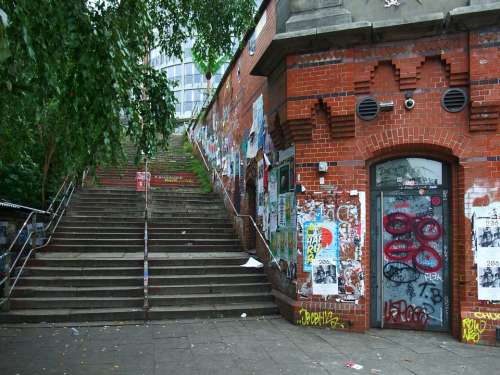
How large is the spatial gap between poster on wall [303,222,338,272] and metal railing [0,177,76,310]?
544 cm

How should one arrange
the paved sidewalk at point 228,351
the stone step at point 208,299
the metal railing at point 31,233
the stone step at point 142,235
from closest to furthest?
the paved sidewalk at point 228,351 → the metal railing at point 31,233 → the stone step at point 208,299 → the stone step at point 142,235

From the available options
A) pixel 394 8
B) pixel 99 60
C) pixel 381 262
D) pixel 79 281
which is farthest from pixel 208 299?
pixel 394 8

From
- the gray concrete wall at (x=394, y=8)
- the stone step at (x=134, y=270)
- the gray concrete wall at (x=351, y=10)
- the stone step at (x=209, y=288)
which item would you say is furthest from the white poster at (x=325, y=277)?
the gray concrete wall at (x=394, y=8)

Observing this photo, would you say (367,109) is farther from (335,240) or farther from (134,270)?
(134,270)

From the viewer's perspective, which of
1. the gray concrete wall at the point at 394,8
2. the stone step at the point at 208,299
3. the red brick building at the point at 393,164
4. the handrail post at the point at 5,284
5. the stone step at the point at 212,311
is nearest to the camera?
the red brick building at the point at 393,164

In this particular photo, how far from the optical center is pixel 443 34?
785cm

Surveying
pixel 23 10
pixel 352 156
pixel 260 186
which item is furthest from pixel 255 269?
pixel 23 10

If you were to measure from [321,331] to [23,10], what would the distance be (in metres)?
6.33

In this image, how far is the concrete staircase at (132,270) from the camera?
906 centimetres

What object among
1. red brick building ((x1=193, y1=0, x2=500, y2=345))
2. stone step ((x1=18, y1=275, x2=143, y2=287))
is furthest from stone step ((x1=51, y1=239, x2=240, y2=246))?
red brick building ((x1=193, y1=0, x2=500, y2=345))

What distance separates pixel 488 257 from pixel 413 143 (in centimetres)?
212
